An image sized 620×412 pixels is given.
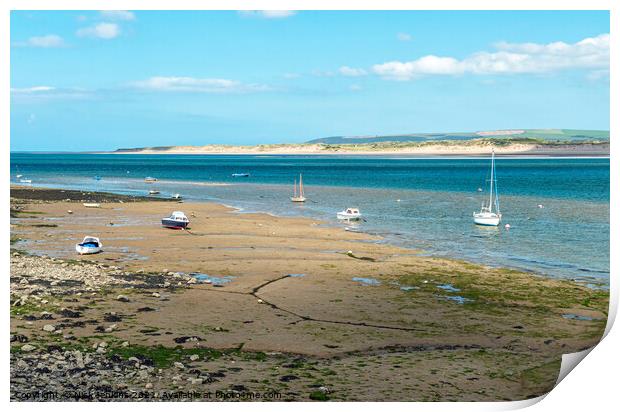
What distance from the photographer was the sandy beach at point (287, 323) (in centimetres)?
1425

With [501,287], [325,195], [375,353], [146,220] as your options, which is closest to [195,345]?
[375,353]

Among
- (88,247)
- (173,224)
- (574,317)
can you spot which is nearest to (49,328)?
(88,247)

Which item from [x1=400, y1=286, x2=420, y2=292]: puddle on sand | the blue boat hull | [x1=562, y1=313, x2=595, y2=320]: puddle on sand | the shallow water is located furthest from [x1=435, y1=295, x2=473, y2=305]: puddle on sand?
the blue boat hull

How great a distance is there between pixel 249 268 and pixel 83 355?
39.0 feet

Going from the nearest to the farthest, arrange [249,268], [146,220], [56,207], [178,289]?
[178,289] < [249,268] < [146,220] < [56,207]

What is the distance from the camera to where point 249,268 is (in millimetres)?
26578

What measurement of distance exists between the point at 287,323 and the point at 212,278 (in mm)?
6551

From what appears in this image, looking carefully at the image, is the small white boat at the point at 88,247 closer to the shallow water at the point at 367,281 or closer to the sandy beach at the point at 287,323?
the sandy beach at the point at 287,323

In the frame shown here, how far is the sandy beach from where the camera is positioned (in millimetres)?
14250

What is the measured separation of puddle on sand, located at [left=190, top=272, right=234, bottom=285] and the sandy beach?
8 centimetres

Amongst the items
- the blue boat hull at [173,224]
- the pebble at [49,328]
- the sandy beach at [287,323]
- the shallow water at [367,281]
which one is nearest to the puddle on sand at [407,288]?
the sandy beach at [287,323]

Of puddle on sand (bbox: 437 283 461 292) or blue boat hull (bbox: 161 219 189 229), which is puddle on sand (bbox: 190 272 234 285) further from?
blue boat hull (bbox: 161 219 189 229)

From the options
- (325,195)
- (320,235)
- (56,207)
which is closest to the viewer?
(320,235)

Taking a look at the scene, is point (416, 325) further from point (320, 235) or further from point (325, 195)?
point (325, 195)
